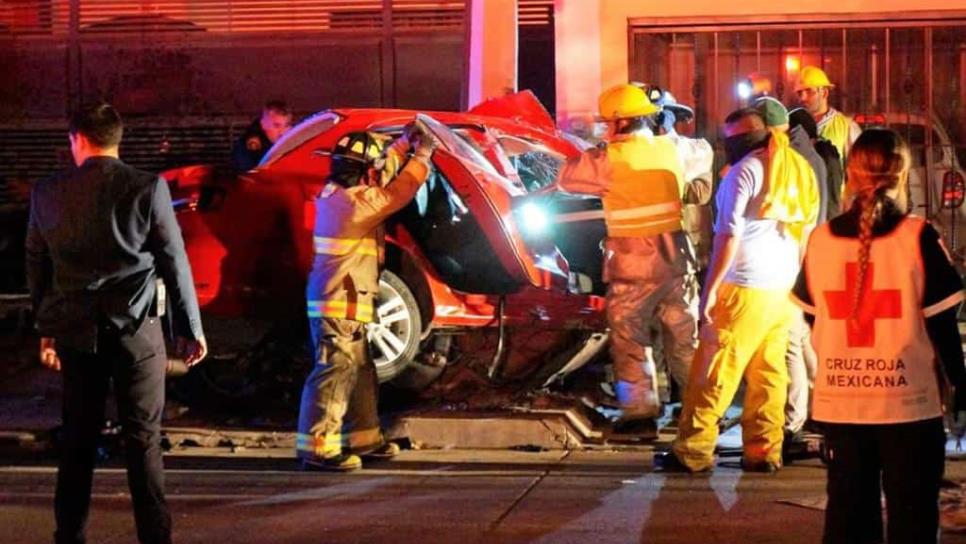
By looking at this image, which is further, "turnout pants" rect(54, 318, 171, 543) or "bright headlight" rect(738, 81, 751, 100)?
"bright headlight" rect(738, 81, 751, 100)

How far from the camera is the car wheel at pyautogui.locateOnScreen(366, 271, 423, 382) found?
9.06 meters

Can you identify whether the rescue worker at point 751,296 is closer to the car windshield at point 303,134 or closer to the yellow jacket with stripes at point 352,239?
the yellow jacket with stripes at point 352,239

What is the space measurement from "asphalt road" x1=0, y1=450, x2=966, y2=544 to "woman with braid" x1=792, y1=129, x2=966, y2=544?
1407 mm

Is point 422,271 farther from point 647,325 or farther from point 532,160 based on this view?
point 647,325

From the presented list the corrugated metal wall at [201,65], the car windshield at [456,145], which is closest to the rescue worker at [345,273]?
the car windshield at [456,145]

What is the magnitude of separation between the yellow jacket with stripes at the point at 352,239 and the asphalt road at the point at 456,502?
0.87 m

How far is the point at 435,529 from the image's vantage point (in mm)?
6574

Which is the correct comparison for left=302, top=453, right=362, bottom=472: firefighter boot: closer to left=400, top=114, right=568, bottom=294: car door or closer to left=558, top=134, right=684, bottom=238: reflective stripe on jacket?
left=400, top=114, right=568, bottom=294: car door

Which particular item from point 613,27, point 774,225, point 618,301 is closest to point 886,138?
point 774,225

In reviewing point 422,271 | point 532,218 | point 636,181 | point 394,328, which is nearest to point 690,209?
point 532,218

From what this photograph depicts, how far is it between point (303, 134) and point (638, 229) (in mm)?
2564

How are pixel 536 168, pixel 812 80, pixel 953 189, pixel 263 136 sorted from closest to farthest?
pixel 812 80
pixel 536 168
pixel 263 136
pixel 953 189

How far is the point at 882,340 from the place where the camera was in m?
4.90

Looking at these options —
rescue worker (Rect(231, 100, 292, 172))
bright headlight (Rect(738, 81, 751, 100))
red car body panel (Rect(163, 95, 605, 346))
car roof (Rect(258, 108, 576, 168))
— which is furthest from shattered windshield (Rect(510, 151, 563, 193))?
bright headlight (Rect(738, 81, 751, 100))
